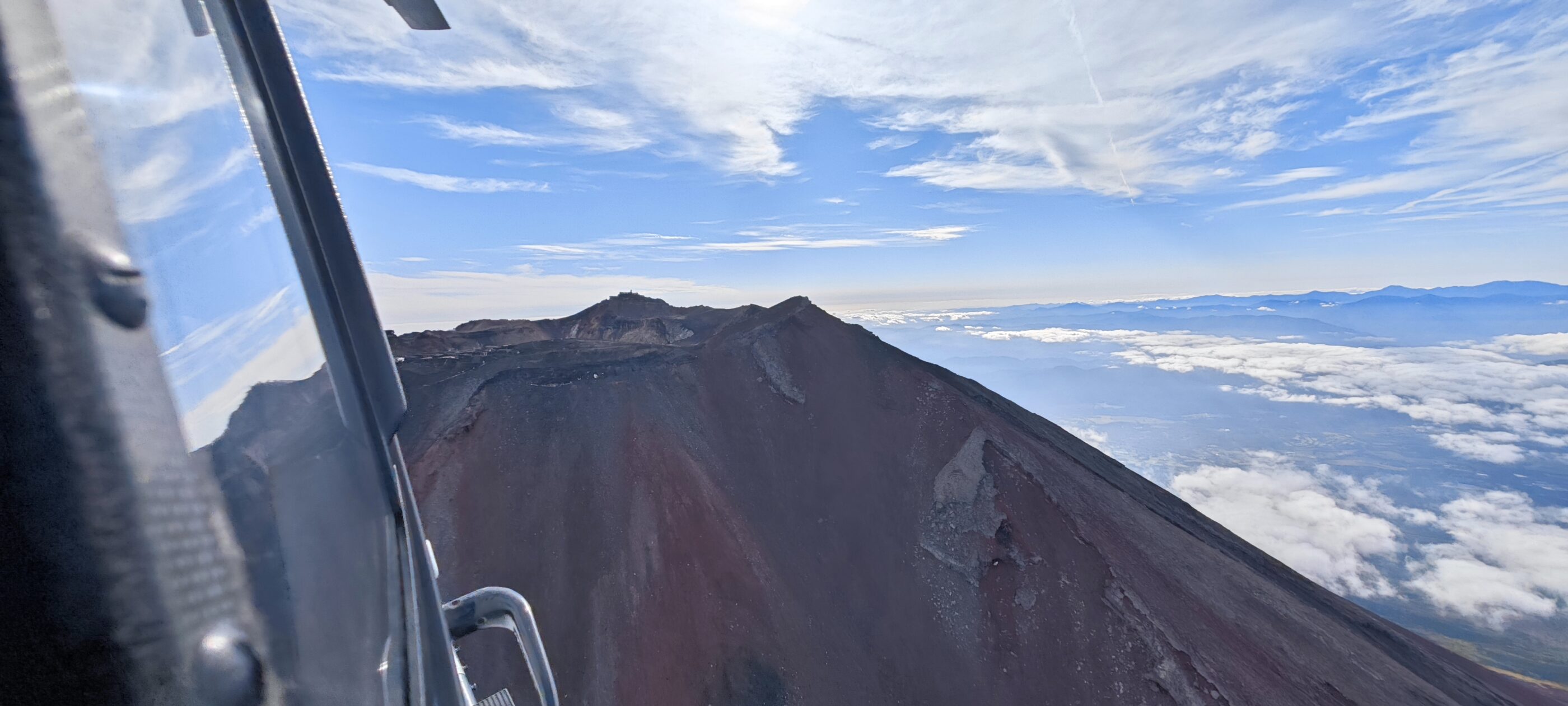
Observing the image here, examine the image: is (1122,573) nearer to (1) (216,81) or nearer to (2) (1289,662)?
(2) (1289,662)

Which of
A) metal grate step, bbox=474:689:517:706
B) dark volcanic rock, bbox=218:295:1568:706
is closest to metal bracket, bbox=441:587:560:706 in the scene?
metal grate step, bbox=474:689:517:706

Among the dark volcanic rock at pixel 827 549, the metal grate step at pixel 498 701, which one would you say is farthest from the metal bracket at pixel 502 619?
the dark volcanic rock at pixel 827 549

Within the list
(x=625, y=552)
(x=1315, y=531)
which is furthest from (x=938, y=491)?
(x=1315, y=531)

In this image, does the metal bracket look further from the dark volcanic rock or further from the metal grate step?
the dark volcanic rock

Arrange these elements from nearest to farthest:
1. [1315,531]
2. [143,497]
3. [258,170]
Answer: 1. [143,497]
2. [258,170]
3. [1315,531]

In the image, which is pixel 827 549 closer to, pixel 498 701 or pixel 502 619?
pixel 498 701

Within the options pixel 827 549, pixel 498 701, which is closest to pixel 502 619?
pixel 498 701
